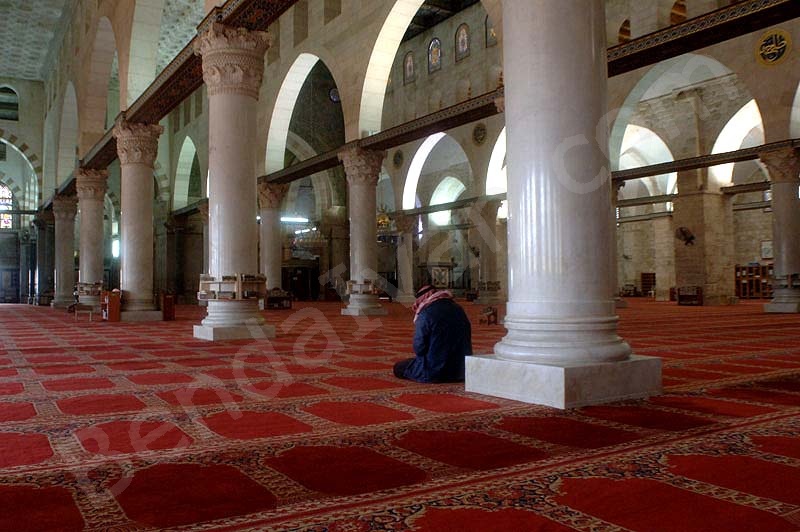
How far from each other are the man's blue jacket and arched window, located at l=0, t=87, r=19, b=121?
78.6ft

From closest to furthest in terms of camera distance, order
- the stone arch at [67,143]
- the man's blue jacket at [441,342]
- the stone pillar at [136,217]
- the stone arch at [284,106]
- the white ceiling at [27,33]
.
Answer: the man's blue jacket at [441,342]
the stone pillar at [136,217]
the stone arch at [284,106]
the white ceiling at [27,33]
the stone arch at [67,143]

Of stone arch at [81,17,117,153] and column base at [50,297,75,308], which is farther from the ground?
stone arch at [81,17,117,153]

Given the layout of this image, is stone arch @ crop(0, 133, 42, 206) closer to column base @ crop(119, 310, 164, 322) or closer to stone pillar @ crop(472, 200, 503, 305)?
column base @ crop(119, 310, 164, 322)

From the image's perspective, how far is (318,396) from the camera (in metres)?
3.84

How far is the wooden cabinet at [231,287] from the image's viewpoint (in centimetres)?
764

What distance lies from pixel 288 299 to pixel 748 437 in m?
15.5

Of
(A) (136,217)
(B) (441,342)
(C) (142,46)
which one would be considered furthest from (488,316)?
(C) (142,46)

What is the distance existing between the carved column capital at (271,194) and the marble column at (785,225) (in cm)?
1060

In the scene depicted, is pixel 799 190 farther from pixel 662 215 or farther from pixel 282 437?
pixel 282 437

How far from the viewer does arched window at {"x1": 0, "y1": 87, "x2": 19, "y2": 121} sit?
2362cm

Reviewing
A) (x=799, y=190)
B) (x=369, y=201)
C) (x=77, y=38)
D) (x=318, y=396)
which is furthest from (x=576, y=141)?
(x=77, y=38)

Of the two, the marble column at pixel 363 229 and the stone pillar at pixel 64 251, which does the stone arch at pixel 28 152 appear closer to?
the stone pillar at pixel 64 251

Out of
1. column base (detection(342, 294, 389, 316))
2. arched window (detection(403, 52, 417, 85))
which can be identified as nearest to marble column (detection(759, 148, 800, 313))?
column base (detection(342, 294, 389, 316))

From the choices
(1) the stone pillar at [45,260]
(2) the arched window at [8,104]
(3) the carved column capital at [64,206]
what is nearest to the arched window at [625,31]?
(3) the carved column capital at [64,206]
